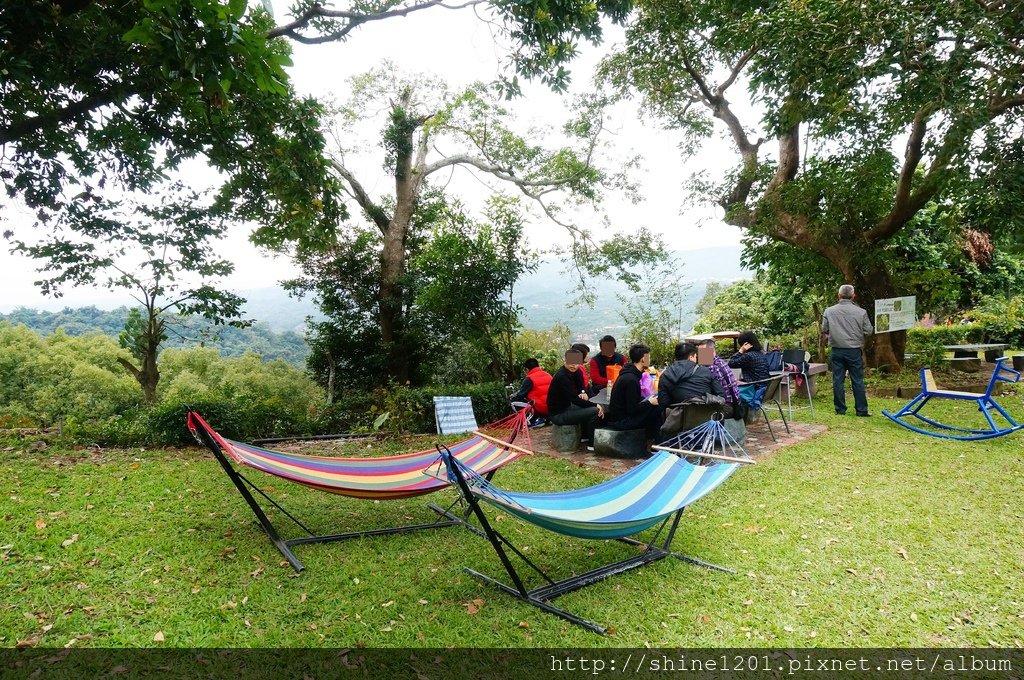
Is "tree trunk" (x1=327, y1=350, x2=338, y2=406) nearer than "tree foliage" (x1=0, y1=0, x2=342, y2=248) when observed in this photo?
No

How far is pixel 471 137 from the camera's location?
1242cm

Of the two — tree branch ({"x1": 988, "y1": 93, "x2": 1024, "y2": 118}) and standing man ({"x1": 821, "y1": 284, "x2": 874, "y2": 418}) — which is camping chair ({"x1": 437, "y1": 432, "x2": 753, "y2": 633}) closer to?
standing man ({"x1": 821, "y1": 284, "x2": 874, "y2": 418})

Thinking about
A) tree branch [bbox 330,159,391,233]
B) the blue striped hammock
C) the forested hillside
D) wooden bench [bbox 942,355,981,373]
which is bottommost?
the blue striped hammock

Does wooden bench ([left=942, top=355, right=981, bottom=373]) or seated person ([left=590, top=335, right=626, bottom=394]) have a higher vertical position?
seated person ([left=590, top=335, right=626, bottom=394])

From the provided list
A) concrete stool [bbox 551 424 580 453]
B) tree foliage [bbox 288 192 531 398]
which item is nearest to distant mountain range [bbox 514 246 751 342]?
tree foliage [bbox 288 192 531 398]

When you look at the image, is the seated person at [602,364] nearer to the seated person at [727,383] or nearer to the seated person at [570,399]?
the seated person at [570,399]

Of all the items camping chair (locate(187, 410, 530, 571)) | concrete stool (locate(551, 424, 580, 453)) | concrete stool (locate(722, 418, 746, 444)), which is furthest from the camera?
concrete stool (locate(551, 424, 580, 453))

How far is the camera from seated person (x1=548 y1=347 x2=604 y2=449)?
20.4ft

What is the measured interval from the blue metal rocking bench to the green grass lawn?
1150 millimetres

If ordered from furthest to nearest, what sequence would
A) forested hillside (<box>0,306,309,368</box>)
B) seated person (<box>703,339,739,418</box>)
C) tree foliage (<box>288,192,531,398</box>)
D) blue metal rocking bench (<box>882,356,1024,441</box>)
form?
forested hillside (<box>0,306,309,368</box>) → tree foliage (<box>288,192,531,398</box>) → blue metal rocking bench (<box>882,356,1024,441</box>) → seated person (<box>703,339,739,418</box>)

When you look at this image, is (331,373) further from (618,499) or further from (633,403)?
(618,499)

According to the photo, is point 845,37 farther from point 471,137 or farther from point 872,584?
point 471,137

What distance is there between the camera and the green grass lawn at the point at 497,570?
8.87 ft

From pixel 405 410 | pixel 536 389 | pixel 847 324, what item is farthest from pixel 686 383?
pixel 405 410
